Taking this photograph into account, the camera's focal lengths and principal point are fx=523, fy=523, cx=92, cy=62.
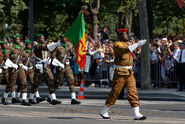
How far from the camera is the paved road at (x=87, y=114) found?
10.8 metres

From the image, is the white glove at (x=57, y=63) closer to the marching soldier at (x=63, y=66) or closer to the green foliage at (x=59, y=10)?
the marching soldier at (x=63, y=66)

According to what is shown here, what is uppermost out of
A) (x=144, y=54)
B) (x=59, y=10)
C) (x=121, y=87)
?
(x=59, y=10)

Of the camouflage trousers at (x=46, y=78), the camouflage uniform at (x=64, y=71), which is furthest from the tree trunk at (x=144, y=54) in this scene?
the camouflage trousers at (x=46, y=78)

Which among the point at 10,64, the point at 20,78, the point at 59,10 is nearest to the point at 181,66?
the point at 20,78

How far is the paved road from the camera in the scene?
10750mm

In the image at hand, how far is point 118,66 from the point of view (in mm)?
10977

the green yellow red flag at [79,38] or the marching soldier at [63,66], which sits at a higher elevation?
the green yellow red flag at [79,38]

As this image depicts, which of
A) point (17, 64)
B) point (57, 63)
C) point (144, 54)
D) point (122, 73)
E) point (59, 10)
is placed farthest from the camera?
point (59, 10)

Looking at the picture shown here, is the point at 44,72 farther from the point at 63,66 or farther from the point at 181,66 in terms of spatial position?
the point at 181,66

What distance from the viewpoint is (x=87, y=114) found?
1226cm

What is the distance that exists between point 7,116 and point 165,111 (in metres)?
3.87

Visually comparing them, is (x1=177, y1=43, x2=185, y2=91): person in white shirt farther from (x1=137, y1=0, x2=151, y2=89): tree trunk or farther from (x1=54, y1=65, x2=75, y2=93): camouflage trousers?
(x1=54, y1=65, x2=75, y2=93): camouflage trousers

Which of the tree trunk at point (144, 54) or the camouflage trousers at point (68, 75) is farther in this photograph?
the tree trunk at point (144, 54)

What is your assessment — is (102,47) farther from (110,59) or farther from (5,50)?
(5,50)
